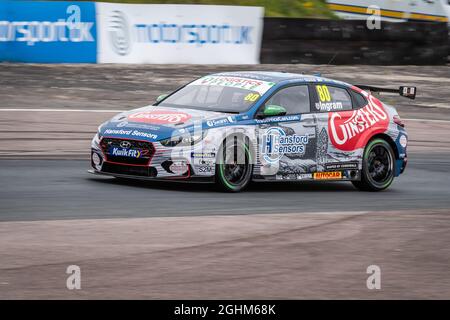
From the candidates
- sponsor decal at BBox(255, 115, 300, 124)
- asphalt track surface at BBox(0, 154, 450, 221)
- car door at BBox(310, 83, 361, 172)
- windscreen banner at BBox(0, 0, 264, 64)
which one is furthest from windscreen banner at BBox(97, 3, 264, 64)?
sponsor decal at BBox(255, 115, 300, 124)

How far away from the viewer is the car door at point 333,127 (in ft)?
46.2

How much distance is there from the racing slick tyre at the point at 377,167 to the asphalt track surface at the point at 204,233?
0.60 feet

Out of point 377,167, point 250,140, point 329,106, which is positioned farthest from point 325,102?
point 250,140

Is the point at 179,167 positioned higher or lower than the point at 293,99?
lower

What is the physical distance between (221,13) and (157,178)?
14624mm

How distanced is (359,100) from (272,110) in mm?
1860

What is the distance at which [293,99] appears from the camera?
45.8ft

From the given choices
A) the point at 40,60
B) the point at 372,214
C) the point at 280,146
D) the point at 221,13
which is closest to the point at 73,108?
the point at 40,60

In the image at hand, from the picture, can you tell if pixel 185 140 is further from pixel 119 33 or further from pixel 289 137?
pixel 119 33

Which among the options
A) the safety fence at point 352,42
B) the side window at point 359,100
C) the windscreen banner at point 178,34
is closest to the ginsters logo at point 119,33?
the windscreen banner at point 178,34

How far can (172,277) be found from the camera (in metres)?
8.55

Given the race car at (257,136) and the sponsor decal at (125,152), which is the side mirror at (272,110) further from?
the sponsor decal at (125,152)

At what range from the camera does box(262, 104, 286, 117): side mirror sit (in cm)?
1339

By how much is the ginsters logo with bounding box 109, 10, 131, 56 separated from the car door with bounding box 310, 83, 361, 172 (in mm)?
11939
